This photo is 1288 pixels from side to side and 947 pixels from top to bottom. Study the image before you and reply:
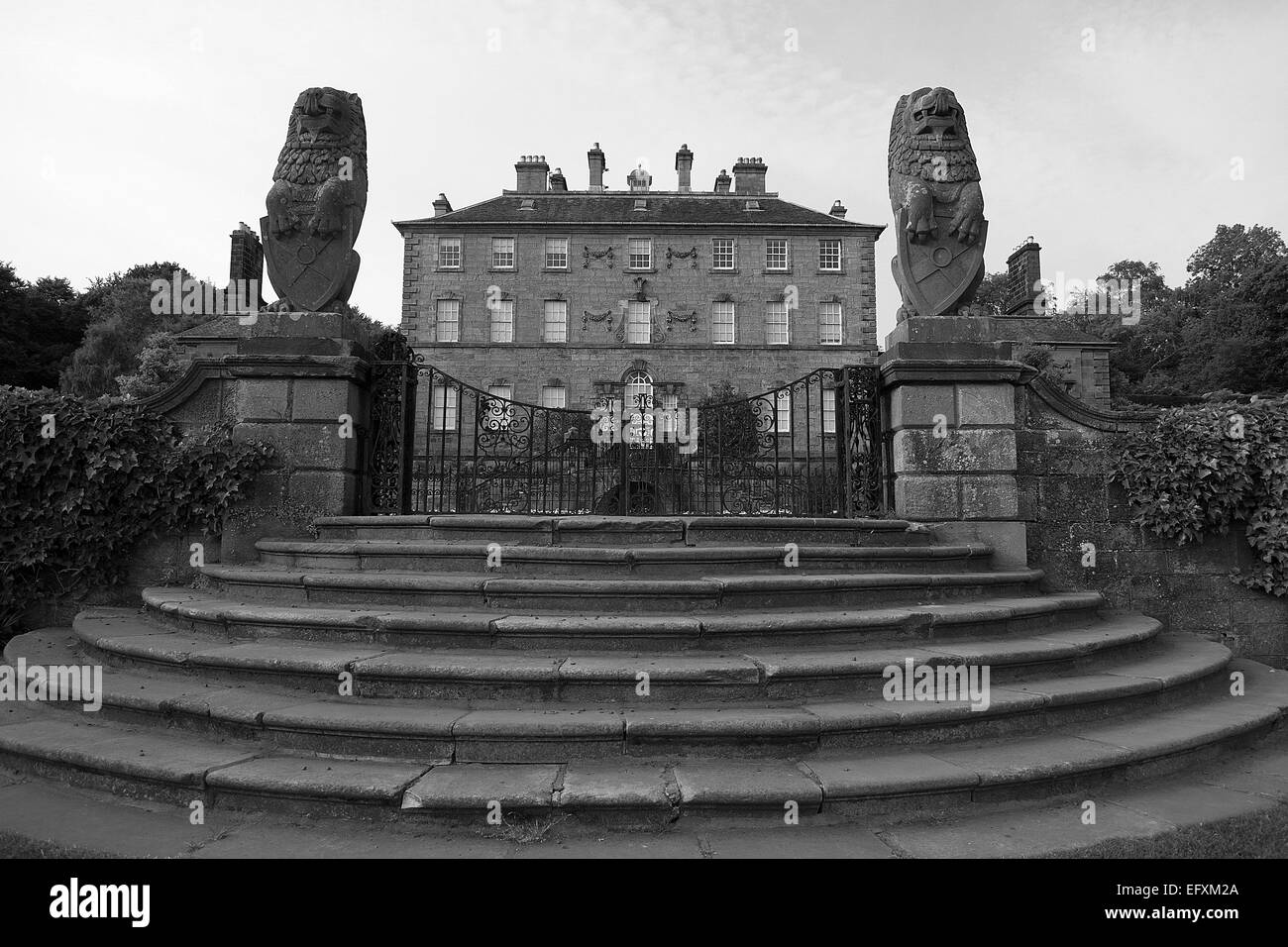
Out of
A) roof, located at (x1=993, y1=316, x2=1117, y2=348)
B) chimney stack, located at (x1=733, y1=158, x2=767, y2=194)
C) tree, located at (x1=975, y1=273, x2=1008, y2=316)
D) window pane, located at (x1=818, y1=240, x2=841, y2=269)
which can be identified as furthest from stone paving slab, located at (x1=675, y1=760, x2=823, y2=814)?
tree, located at (x1=975, y1=273, x2=1008, y2=316)

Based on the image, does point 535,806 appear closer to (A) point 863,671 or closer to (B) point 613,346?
(A) point 863,671

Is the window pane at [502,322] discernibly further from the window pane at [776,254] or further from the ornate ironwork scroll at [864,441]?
the ornate ironwork scroll at [864,441]

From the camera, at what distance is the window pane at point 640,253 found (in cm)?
3847

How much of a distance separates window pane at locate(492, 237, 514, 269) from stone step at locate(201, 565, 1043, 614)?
35240mm

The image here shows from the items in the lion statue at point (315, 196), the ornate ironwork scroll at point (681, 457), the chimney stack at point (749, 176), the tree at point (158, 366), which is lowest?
the ornate ironwork scroll at point (681, 457)

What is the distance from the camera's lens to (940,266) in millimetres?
7176

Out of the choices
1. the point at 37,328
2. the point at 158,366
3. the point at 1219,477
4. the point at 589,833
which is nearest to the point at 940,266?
the point at 1219,477

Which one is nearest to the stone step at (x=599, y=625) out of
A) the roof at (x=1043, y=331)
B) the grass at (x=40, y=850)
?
the grass at (x=40, y=850)

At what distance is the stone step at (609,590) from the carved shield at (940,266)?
3.08 m

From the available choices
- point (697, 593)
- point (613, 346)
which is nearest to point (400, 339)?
point (697, 593)

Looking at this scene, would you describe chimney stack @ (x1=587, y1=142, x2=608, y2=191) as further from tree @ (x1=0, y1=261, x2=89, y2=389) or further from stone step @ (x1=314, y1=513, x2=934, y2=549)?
stone step @ (x1=314, y1=513, x2=934, y2=549)

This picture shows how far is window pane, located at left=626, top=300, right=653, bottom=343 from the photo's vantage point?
38.4 metres

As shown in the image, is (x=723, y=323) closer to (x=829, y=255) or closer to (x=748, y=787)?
(x=829, y=255)

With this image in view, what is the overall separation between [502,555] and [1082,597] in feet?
16.4
